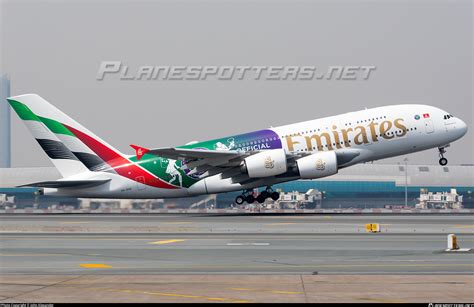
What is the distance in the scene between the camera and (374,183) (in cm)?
12362

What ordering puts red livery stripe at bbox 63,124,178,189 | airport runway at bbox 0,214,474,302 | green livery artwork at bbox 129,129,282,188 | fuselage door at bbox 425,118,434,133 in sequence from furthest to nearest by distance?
red livery stripe at bbox 63,124,178,189, green livery artwork at bbox 129,129,282,188, fuselage door at bbox 425,118,434,133, airport runway at bbox 0,214,474,302

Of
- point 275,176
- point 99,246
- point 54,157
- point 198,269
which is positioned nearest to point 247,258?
point 198,269

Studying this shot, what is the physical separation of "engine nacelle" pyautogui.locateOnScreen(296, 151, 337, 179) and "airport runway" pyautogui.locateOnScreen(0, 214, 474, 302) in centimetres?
1199

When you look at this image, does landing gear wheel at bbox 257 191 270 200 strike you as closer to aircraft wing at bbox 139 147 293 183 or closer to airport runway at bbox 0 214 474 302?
aircraft wing at bbox 139 147 293 183

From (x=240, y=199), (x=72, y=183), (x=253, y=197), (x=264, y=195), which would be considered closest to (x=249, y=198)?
(x=253, y=197)

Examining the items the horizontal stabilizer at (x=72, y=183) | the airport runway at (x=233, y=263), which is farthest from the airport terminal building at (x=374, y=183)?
the airport runway at (x=233, y=263)

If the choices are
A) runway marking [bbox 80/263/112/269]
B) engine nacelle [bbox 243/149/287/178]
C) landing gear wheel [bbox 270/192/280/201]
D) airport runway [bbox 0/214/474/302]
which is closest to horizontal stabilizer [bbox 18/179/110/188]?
engine nacelle [bbox 243/149/287/178]

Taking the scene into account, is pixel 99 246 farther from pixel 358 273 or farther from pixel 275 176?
pixel 275 176

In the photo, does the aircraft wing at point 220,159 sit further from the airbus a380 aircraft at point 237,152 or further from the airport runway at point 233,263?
the airport runway at point 233,263

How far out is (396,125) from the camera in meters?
56.9

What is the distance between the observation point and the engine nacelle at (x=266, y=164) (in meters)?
55.9

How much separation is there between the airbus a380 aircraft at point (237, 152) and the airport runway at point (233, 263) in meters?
12.6

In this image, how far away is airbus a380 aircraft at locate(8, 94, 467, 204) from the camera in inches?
2228

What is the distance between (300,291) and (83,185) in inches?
1595
